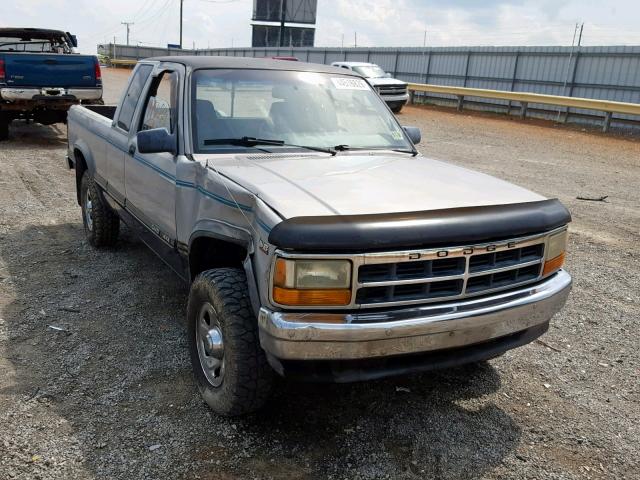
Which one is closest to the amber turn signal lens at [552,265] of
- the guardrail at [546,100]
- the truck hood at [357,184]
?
the truck hood at [357,184]

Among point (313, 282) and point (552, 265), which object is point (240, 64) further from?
point (552, 265)

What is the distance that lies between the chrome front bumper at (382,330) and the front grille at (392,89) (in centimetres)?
1943

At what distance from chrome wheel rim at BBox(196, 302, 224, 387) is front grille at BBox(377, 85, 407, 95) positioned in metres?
19.2

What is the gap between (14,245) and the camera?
6.03m

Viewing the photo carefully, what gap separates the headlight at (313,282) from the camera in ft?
8.45

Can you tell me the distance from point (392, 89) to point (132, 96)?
1784 cm

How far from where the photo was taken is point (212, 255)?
3533 millimetres

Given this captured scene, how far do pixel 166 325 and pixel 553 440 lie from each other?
267cm

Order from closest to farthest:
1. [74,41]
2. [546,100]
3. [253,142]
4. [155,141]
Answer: [155,141]
[253,142]
[74,41]
[546,100]

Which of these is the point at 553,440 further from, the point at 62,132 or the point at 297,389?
the point at 62,132

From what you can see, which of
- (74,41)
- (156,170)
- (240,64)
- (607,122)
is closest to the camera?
(156,170)

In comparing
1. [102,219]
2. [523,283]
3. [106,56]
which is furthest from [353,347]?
[106,56]

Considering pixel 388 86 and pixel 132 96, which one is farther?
pixel 388 86

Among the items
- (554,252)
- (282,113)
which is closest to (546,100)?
(282,113)
